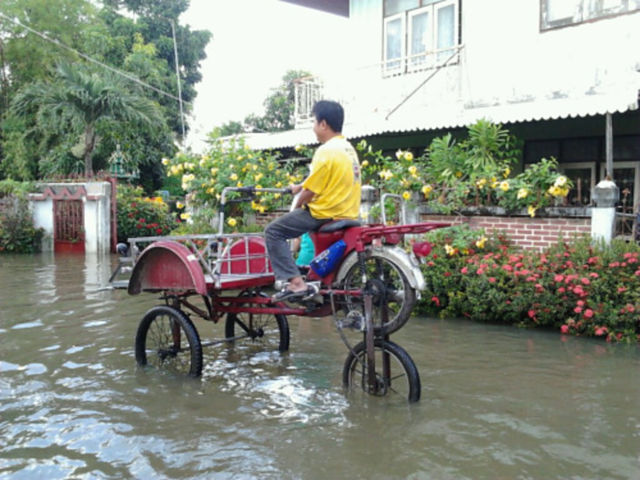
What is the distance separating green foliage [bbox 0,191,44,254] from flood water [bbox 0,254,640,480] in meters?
10.7

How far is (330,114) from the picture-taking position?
15.8 ft

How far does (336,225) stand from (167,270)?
67.7 inches

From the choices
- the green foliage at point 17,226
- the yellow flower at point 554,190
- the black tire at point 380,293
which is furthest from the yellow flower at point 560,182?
the green foliage at point 17,226

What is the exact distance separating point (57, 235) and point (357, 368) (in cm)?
1456

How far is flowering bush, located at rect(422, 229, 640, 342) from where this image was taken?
6742mm

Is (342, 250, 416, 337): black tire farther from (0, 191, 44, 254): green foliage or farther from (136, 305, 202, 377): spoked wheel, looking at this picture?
(0, 191, 44, 254): green foliage

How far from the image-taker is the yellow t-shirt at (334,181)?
15.3 feet

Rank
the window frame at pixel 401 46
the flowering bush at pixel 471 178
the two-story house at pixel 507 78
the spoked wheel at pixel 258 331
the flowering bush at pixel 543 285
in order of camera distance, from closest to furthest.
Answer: the spoked wheel at pixel 258 331, the flowering bush at pixel 543 285, the flowering bush at pixel 471 178, the two-story house at pixel 507 78, the window frame at pixel 401 46

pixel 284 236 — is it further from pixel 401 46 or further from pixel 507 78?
pixel 401 46

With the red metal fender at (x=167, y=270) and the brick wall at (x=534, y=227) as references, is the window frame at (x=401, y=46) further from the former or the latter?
the red metal fender at (x=167, y=270)

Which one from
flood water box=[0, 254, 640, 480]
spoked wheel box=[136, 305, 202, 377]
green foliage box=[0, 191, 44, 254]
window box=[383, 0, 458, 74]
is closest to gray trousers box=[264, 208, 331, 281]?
flood water box=[0, 254, 640, 480]

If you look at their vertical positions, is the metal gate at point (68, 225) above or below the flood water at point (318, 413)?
above

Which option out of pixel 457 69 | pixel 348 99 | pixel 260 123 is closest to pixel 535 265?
pixel 457 69

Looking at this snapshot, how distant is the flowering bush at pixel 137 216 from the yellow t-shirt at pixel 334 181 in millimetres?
13879
